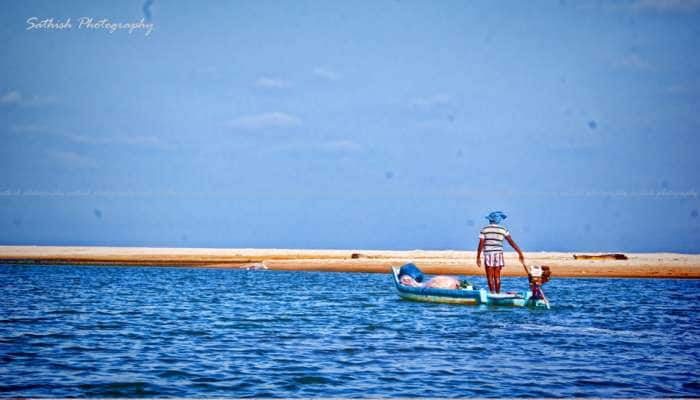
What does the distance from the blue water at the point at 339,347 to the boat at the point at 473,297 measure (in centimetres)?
49

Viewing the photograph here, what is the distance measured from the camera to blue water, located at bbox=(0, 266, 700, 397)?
47.1 feet

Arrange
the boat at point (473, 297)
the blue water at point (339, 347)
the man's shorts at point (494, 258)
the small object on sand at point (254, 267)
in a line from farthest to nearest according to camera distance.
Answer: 1. the small object on sand at point (254, 267)
2. the boat at point (473, 297)
3. the man's shorts at point (494, 258)
4. the blue water at point (339, 347)

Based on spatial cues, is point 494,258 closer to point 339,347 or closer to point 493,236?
point 493,236

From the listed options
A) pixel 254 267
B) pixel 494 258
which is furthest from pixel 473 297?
pixel 254 267

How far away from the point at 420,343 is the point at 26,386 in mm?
10151

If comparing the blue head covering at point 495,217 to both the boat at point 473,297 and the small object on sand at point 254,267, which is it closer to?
the boat at point 473,297

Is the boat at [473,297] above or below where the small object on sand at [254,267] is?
below

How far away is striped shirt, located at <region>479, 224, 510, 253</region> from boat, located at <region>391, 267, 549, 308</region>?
1941 millimetres

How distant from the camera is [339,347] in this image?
1908cm

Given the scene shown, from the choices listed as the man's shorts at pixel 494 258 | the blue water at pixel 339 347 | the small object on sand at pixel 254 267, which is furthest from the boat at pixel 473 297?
the small object on sand at pixel 254 267

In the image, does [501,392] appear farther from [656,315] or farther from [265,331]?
[656,315]

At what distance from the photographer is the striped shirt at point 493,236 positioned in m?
29.6

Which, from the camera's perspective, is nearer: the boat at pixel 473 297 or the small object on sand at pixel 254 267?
the boat at pixel 473 297

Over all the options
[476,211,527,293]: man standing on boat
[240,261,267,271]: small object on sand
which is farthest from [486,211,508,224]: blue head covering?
Answer: [240,261,267,271]: small object on sand
